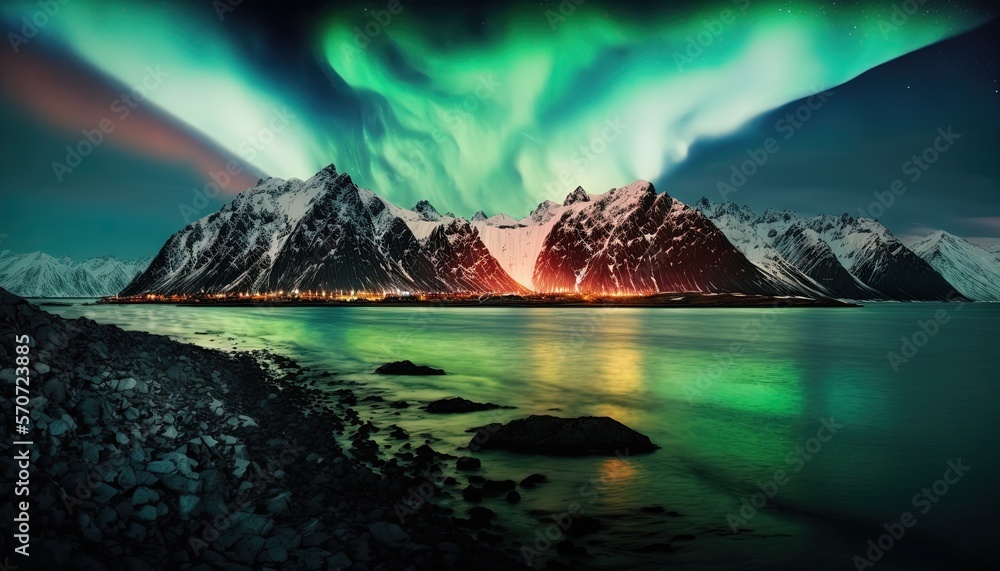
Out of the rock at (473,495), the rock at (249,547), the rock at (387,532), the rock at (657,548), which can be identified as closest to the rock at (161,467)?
the rock at (249,547)

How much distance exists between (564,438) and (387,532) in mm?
10707

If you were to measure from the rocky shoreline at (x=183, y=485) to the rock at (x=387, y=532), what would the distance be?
1.2 inches

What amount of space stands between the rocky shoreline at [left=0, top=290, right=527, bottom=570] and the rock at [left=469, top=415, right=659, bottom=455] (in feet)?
9.89

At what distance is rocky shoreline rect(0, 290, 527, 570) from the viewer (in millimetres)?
10094

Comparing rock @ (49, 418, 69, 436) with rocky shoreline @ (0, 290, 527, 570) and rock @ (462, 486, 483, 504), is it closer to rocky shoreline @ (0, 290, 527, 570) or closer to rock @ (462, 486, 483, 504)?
rocky shoreline @ (0, 290, 527, 570)

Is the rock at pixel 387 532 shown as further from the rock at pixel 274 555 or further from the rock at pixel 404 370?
the rock at pixel 404 370

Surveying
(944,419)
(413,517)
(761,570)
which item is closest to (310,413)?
(413,517)

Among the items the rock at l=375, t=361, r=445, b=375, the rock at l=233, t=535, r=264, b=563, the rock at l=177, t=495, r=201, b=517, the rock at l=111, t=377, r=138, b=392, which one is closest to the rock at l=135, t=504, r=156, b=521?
the rock at l=177, t=495, r=201, b=517

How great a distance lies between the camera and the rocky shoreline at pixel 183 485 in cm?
1009

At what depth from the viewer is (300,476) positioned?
15.8m

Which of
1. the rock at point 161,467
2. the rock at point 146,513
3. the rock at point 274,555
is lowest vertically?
the rock at point 274,555

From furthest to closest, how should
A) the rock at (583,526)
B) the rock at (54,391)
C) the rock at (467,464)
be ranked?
→ the rock at (467,464) < the rock at (54,391) < the rock at (583,526)

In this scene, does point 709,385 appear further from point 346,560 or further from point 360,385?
point 346,560

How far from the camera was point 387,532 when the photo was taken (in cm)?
1196
